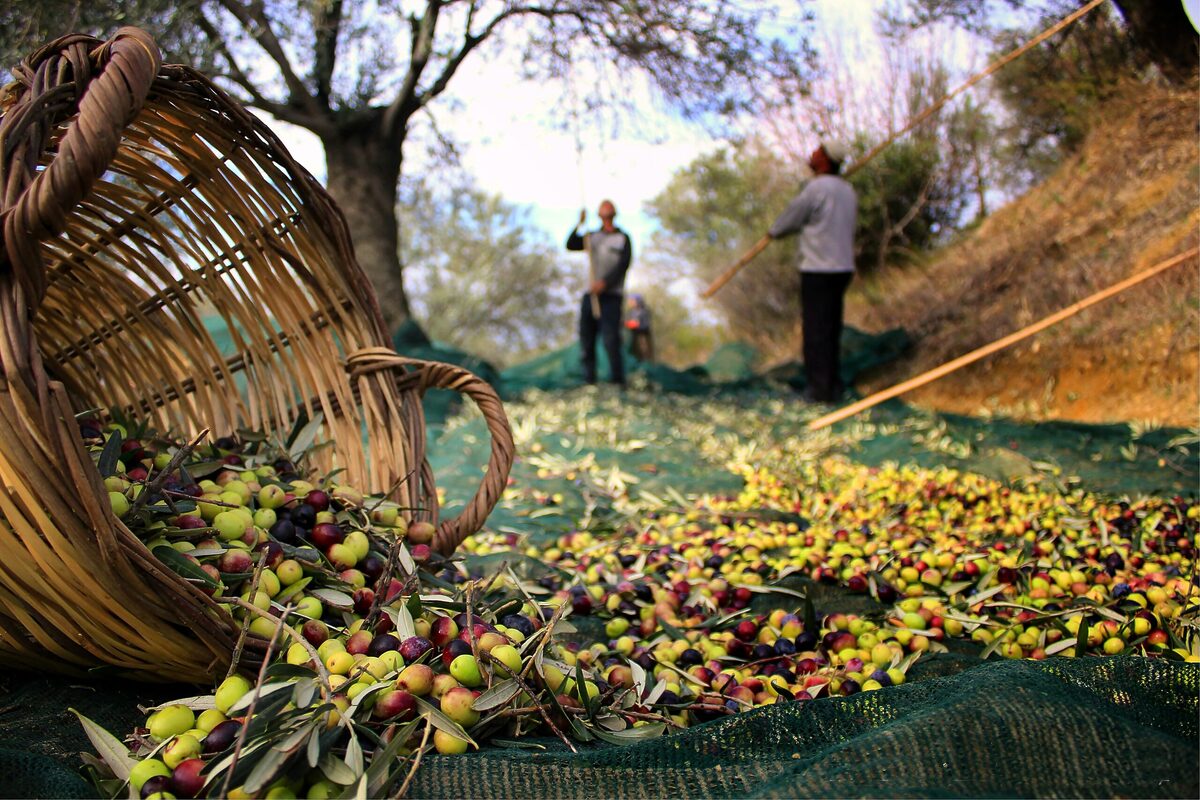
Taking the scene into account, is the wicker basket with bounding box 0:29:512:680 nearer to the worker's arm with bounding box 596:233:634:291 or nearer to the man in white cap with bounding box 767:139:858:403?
the man in white cap with bounding box 767:139:858:403

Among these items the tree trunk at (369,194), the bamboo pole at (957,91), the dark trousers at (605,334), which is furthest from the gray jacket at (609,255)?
the tree trunk at (369,194)

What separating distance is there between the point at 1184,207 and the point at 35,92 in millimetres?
7010

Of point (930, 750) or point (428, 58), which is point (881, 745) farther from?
point (428, 58)

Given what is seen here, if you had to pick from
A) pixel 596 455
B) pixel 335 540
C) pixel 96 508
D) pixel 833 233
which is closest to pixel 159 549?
pixel 96 508

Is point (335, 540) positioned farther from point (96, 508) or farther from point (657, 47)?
point (657, 47)

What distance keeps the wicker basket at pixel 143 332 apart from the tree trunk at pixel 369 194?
6336 millimetres

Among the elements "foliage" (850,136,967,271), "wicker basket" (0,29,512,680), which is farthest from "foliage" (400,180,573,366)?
"wicker basket" (0,29,512,680)

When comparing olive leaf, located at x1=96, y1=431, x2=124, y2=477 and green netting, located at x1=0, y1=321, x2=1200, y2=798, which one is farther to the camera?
olive leaf, located at x1=96, y1=431, x2=124, y2=477

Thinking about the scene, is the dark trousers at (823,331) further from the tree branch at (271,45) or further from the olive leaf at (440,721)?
the olive leaf at (440,721)

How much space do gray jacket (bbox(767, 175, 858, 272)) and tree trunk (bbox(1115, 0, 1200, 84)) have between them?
2.50 meters

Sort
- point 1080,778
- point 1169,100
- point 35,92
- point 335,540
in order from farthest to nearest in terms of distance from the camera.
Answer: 1. point 1169,100
2. point 335,540
3. point 35,92
4. point 1080,778

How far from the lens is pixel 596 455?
466 centimetres

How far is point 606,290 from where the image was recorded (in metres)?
8.73

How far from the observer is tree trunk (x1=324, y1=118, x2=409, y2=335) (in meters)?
8.58
